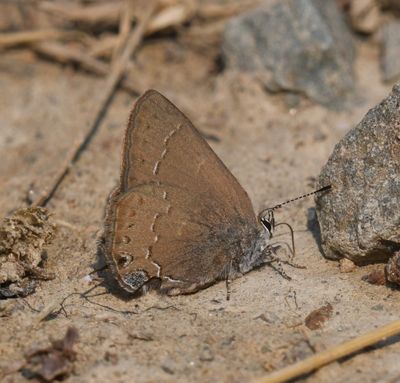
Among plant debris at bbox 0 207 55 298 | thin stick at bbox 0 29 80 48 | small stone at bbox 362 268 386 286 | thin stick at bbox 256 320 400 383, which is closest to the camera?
thin stick at bbox 256 320 400 383

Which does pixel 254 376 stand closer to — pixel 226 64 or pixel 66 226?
pixel 66 226

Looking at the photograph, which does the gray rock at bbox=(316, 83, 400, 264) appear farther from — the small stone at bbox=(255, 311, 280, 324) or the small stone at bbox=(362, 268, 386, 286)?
the small stone at bbox=(255, 311, 280, 324)

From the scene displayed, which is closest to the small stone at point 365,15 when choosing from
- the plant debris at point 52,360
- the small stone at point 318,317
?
the small stone at point 318,317

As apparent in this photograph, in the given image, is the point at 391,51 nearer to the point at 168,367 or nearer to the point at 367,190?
the point at 367,190

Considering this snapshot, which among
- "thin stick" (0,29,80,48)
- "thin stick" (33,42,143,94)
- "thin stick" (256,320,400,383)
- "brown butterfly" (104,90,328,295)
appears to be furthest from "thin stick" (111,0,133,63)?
"thin stick" (256,320,400,383)

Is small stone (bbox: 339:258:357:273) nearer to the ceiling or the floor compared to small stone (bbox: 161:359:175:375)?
nearer to the ceiling

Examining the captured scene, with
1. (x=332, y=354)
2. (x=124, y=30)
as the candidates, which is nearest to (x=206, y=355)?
(x=332, y=354)

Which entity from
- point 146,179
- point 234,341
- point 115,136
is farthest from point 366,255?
point 115,136
